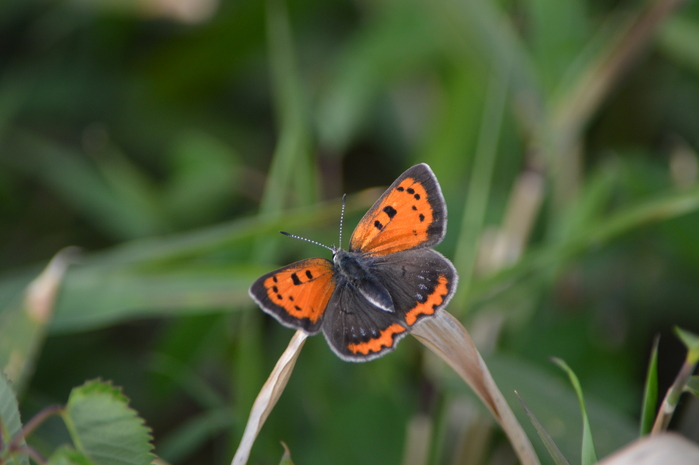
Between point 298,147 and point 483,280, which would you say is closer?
point 483,280

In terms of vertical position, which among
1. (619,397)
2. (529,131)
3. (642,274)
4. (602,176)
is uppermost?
(529,131)

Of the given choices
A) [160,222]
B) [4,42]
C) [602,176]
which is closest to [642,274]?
[602,176]

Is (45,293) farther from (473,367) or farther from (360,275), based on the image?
(473,367)

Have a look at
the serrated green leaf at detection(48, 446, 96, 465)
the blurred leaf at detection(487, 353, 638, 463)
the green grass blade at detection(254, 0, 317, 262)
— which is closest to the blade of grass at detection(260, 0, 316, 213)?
the green grass blade at detection(254, 0, 317, 262)

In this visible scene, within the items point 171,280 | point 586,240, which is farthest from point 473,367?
point 171,280

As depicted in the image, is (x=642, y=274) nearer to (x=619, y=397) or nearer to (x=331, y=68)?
(x=619, y=397)

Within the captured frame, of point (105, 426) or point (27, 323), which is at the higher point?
point (105, 426)
